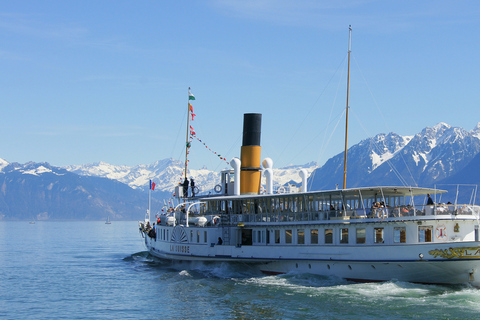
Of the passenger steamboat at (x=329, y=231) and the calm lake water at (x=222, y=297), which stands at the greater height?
the passenger steamboat at (x=329, y=231)

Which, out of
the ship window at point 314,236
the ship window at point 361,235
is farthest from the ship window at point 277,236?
the ship window at point 361,235

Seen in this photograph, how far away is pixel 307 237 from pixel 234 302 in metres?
7.97

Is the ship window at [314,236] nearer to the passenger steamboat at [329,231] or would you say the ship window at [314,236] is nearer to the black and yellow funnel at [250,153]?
the passenger steamboat at [329,231]

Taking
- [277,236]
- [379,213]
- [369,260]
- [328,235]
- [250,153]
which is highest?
[250,153]

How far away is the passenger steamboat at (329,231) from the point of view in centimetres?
3644

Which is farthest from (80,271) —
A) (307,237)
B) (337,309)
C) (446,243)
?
(446,243)

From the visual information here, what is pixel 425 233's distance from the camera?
122 feet

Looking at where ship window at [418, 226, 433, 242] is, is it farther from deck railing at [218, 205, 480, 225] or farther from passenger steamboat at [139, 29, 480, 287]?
deck railing at [218, 205, 480, 225]

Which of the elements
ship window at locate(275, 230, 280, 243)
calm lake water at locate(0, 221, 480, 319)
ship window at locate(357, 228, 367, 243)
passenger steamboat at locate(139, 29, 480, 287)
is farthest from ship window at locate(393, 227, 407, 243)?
ship window at locate(275, 230, 280, 243)

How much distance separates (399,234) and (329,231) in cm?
463

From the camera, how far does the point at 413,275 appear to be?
3675 centimetres

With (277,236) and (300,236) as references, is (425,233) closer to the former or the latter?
(300,236)

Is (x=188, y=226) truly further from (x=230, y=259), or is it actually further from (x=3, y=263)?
(x=3, y=263)

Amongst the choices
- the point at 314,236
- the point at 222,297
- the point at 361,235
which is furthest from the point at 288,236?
the point at 222,297
